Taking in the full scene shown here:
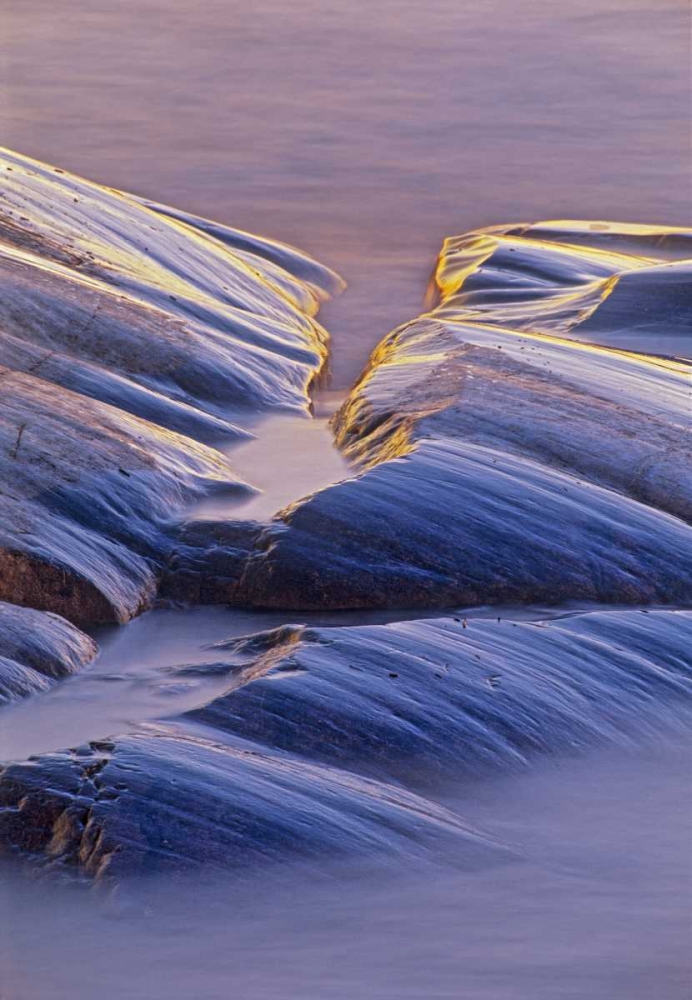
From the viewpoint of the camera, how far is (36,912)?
4129 mm

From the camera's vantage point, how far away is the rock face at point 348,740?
431cm

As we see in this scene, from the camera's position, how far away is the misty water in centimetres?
411

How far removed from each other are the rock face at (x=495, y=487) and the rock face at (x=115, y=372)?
52 centimetres

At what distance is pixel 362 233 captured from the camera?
1286 centimetres

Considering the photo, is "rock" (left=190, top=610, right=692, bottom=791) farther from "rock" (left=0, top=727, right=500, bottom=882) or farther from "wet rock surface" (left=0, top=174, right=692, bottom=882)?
"rock" (left=0, top=727, right=500, bottom=882)

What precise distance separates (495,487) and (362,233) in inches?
269

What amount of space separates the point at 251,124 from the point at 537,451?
984cm

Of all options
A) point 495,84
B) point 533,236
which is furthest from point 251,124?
point 533,236

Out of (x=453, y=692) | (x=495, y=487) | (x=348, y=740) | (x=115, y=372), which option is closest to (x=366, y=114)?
(x=115, y=372)

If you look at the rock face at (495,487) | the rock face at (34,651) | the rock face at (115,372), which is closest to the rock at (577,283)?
the rock face at (495,487)

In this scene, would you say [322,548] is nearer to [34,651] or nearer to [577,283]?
[34,651]

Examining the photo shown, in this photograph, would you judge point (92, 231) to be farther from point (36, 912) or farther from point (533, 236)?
point (36, 912)

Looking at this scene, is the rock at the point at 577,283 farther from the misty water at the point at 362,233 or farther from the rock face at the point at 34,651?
the rock face at the point at 34,651

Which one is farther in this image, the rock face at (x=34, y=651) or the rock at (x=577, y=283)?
the rock at (x=577, y=283)
